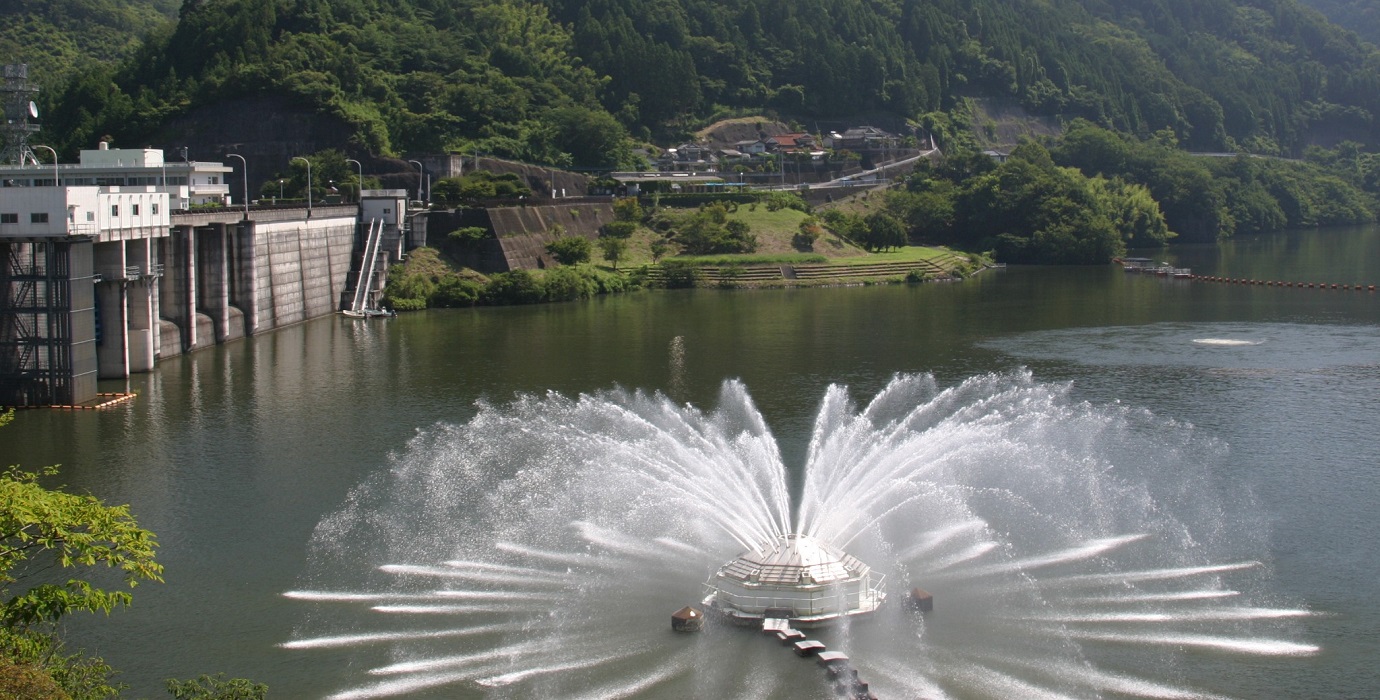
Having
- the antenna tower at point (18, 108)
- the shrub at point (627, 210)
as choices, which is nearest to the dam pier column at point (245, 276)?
the antenna tower at point (18, 108)

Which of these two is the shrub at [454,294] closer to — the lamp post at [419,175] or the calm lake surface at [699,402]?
the calm lake surface at [699,402]

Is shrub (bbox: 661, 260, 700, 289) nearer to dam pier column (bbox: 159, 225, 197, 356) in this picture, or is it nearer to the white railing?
the white railing

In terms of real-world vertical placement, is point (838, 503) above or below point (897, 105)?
below

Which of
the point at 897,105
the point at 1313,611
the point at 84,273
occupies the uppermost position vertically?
the point at 897,105

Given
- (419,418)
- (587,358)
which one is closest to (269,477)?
(419,418)

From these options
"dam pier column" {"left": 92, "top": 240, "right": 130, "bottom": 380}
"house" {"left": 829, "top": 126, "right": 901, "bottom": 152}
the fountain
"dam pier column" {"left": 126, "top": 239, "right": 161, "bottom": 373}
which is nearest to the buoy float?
the fountain

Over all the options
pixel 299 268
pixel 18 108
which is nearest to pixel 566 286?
pixel 299 268

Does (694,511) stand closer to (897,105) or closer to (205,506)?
(205,506)
